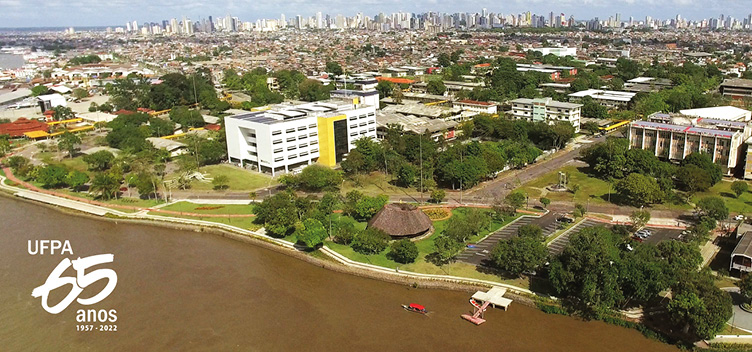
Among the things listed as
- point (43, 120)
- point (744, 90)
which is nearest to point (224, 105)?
point (43, 120)

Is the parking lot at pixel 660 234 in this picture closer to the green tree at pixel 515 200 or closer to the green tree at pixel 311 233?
the green tree at pixel 515 200

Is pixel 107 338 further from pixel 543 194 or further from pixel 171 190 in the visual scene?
pixel 543 194

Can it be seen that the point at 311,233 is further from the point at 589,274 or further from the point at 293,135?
the point at 293,135

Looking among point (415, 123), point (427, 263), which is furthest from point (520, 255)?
point (415, 123)

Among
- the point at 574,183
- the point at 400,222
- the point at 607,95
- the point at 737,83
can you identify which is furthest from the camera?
the point at 737,83

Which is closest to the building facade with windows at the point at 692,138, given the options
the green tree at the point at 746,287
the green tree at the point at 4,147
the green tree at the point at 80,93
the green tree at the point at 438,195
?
the green tree at the point at 438,195
